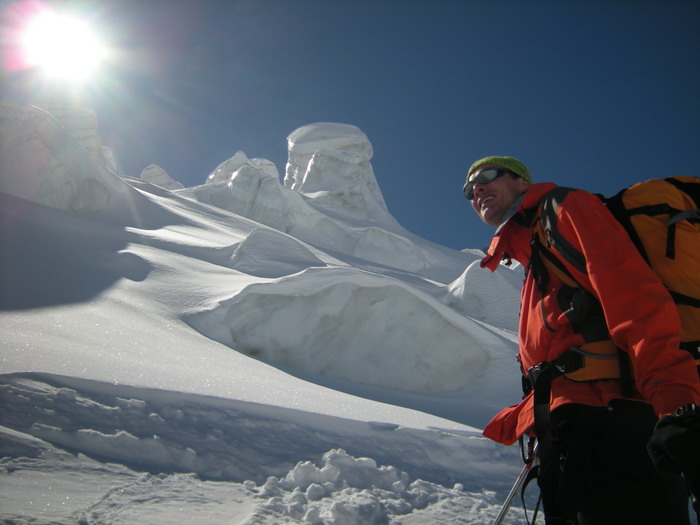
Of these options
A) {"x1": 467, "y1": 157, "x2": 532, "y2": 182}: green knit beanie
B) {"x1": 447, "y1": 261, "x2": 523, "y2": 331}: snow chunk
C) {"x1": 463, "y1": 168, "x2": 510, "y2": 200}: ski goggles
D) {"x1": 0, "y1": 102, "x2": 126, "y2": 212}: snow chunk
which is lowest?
{"x1": 463, "y1": 168, "x2": 510, "y2": 200}: ski goggles

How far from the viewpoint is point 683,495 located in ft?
3.78

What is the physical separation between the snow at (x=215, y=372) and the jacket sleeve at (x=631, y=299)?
52.9 inches

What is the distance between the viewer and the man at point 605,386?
1.01 metres

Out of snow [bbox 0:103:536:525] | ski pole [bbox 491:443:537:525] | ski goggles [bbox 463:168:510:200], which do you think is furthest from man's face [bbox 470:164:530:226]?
snow [bbox 0:103:536:525]

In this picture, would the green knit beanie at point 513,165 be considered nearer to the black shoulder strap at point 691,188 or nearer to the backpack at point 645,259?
the backpack at point 645,259

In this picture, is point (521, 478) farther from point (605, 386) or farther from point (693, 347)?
point (693, 347)

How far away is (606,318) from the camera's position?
1153 millimetres

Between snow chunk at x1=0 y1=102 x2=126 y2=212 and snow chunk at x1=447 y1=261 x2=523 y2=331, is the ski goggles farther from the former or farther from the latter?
snow chunk at x1=0 y1=102 x2=126 y2=212

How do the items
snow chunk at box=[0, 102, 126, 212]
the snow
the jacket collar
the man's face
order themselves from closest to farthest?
the jacket collar
the man's face
the snow
snow chunk at box=[0, 102, 126, 212]

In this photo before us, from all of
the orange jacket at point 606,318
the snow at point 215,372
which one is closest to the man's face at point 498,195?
the orange jacket at point 606,318

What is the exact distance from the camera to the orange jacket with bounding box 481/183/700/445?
1.01m

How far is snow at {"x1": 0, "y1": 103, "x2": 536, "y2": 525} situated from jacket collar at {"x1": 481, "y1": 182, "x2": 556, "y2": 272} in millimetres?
1230

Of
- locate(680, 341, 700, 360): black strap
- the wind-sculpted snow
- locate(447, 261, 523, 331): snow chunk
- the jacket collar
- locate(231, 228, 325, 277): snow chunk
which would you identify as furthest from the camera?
locate(447, 261, 523, 331): snow chunk

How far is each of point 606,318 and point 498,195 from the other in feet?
2.27
